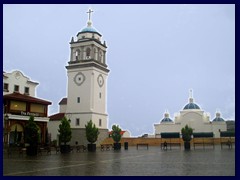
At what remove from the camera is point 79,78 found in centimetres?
5322

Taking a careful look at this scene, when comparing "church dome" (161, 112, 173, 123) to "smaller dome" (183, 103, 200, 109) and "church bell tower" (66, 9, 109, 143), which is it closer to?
"smaller dome" (183, 103, 200, 109)

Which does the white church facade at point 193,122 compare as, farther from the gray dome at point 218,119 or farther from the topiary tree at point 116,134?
the topiary tree at point 116,134

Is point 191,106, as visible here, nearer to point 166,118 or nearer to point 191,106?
point 191,106

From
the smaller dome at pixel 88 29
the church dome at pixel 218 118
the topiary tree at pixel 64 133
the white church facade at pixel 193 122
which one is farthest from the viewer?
the church dome at pixel 218 118

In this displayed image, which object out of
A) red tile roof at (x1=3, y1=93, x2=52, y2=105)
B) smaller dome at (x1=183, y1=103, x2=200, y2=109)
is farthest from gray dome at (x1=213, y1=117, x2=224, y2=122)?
red tile roof at (x1=3, y1=93, x2=52, y2=105)

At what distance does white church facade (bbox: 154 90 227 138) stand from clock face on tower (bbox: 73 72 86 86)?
3104cm

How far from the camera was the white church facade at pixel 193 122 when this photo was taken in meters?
74.4

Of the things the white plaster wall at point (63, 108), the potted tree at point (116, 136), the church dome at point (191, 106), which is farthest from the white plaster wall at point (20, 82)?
the church dome at point (191, 106)

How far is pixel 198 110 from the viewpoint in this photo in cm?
7725

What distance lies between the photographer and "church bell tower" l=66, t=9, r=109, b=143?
170 ft

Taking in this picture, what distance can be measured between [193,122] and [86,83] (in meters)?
34.0

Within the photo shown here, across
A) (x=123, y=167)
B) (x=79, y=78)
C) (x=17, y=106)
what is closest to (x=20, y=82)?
(x=17, y=106)

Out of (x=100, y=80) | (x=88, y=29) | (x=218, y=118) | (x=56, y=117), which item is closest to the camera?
(x=100, y=80)
